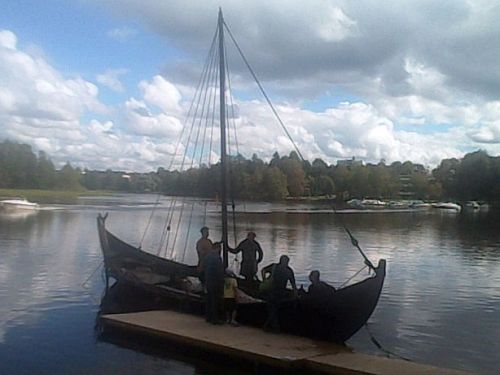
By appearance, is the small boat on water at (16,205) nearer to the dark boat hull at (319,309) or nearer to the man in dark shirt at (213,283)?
the dark boat hull at (319,309)

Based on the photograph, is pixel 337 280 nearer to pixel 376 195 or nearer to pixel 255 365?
pixel 255 365

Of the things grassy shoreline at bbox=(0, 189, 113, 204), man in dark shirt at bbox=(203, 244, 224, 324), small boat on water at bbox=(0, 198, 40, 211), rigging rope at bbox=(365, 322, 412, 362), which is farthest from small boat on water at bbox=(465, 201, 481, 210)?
man in dark shirt at bbox=(203, 244, 224, 324)

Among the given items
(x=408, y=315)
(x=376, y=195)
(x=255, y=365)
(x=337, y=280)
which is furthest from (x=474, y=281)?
(x=376, y=195)

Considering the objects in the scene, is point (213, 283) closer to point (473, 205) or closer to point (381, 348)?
point (381, 348)

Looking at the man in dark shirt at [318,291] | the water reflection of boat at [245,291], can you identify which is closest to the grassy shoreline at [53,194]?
the water reflection of boat at [245,291]

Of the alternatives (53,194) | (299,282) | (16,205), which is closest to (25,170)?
(53,194)

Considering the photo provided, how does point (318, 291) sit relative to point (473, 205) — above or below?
below

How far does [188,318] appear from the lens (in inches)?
623

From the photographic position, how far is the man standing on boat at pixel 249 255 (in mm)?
17070

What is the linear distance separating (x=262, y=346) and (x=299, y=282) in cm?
1236

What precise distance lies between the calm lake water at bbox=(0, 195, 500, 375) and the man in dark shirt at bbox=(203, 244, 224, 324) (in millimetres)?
1349


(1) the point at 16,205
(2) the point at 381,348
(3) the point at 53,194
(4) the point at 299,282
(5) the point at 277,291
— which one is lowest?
(2) the point at 381,348

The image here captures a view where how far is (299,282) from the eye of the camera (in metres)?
25.2

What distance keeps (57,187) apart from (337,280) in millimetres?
127518
